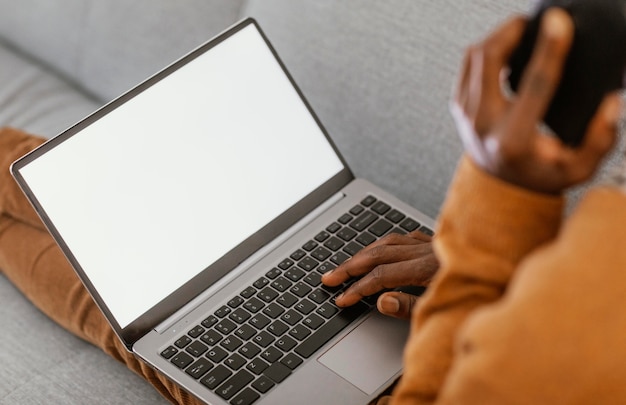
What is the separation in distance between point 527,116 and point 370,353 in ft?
1.45

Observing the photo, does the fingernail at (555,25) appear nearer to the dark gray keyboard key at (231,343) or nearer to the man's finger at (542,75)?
the man's finger at (542,75)

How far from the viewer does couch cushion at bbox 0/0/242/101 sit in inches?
55.7

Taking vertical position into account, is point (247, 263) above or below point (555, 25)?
below

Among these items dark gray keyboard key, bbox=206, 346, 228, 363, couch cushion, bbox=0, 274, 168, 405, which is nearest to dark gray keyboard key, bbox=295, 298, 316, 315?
dark gray keyboard key, bbox=206, 346, 228, 363

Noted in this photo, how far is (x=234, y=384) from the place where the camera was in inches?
35.8

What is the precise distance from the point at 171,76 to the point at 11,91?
64cm

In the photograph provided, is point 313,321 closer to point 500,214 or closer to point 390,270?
point 390,270

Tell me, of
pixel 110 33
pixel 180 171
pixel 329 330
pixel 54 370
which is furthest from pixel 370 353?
pixel 110 33

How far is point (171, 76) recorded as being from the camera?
1026mm

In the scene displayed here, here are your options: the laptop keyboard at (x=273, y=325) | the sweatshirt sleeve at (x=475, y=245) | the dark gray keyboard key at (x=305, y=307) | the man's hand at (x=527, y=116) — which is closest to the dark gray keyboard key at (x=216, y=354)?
the laptop keyboard at (x=273, y=325)

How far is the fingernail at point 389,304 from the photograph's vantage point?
924mm

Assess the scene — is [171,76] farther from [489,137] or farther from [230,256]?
[489,137]

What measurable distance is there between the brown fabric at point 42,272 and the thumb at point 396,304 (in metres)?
0.27

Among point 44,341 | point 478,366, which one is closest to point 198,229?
point 44,341
